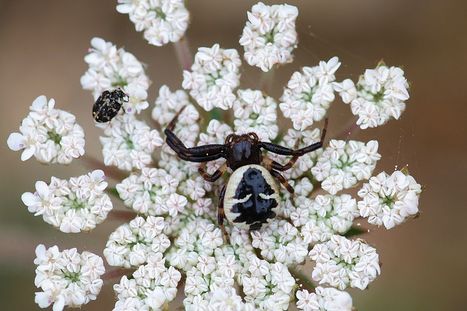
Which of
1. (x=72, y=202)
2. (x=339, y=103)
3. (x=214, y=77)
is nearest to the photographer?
(x=72, y=202)

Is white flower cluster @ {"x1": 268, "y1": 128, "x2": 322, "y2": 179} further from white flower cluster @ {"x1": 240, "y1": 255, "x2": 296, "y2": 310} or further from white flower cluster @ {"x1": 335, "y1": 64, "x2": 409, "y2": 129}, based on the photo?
white flower cluster @ {"x1": 240, "y1": 255, "x2": 296, "y2": 310}

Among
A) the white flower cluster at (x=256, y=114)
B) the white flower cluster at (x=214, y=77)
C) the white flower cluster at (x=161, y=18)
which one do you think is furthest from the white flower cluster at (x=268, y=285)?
the white flower cluster at (x=161, y=18)

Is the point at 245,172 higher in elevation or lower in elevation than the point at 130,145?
lower

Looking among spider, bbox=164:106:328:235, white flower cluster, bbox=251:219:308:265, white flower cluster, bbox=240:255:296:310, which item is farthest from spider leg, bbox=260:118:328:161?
white flower cluster, bbox=240:255:296:310

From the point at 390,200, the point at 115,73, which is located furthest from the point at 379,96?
the point at 115,73

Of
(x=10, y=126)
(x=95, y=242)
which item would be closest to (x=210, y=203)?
(x=95, y=242)

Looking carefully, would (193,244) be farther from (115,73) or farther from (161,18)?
(161,18)

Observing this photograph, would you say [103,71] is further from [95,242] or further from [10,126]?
[10,126]

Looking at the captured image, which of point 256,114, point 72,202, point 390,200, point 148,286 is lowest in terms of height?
point 148,286
